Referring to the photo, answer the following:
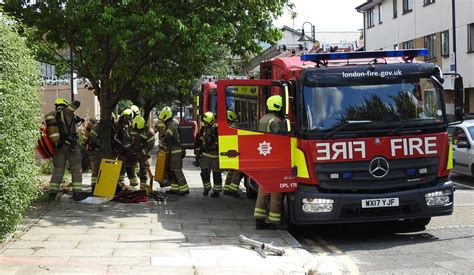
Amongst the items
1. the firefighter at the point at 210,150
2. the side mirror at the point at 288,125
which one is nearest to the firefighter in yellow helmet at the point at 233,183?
the firefighter at the point at 210,150

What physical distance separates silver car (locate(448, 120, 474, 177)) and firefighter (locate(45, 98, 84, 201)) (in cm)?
873

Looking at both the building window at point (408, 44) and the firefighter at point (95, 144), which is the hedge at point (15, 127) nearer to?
the firefighter at point (95, 144)

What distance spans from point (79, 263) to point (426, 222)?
5108 millimetres

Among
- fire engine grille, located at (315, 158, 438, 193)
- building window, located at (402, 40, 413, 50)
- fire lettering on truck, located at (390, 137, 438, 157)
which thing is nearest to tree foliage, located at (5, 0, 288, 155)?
fire engine grille, located at (315, 158, 438, 193)

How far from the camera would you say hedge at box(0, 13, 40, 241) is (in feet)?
17.5

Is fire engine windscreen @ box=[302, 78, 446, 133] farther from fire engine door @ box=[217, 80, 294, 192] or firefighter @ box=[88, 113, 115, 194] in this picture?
firefighter @ box=[88, 113, 115, 194]

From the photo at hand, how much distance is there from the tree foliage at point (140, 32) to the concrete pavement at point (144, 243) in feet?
9.19

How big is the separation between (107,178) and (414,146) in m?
5.68

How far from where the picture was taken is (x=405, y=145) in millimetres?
7609

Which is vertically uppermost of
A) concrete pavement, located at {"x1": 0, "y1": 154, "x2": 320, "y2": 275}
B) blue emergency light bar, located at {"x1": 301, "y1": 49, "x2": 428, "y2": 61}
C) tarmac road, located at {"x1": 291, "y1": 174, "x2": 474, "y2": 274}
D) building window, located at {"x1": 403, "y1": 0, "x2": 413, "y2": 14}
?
building window, located at {"x1": 403, "y1": 0, "x2": 413, "y2": 14}

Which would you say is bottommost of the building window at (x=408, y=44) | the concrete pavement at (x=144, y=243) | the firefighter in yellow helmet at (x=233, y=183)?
the concrete pavement at (x=144, y=243)

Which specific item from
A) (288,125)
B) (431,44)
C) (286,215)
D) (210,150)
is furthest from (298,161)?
(431,44)

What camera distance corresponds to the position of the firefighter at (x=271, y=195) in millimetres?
8031

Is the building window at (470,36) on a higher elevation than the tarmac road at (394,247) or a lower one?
higher
